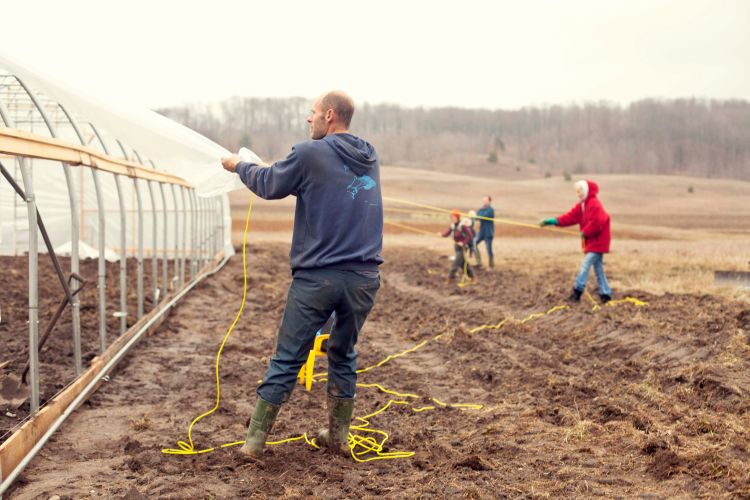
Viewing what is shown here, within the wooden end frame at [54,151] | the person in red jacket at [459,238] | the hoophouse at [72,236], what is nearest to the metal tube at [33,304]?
the hoophouse at [72,236]

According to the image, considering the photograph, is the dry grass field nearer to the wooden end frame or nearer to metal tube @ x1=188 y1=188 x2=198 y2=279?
metal tube @ x1=188 y1=188 x2=198 y2=279

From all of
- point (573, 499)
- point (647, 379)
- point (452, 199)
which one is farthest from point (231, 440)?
point (452, 199)

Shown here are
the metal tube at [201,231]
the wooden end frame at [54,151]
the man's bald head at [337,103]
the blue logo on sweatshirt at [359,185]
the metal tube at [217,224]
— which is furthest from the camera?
the metal tube at [217,224]

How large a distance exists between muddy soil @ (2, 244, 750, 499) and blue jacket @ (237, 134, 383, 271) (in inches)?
48.0

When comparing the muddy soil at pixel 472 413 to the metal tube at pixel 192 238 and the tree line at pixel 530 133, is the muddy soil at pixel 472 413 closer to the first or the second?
the metal tube at pixel 192 238

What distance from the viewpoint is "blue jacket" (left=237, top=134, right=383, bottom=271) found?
15.0 ft

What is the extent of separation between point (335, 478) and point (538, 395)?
282 cm

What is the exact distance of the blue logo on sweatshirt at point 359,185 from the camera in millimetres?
4625

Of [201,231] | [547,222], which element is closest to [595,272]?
[547,222]

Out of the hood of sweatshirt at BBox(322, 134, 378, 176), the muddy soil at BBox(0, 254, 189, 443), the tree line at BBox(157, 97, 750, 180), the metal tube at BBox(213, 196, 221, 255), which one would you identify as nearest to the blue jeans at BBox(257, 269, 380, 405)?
the hood of sweatshirt at BBox(322, 134, 378, 176)

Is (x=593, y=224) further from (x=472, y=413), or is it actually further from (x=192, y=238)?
(x=192, y=238)

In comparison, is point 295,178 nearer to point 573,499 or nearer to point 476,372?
point 573,499

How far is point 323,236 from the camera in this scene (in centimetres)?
457

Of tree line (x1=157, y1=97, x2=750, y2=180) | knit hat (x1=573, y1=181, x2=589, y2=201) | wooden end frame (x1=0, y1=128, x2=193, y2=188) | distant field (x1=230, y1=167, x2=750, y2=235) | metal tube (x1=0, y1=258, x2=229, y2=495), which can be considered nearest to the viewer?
metal tube (x1=0, y1=258, x2=229, y2=495)
